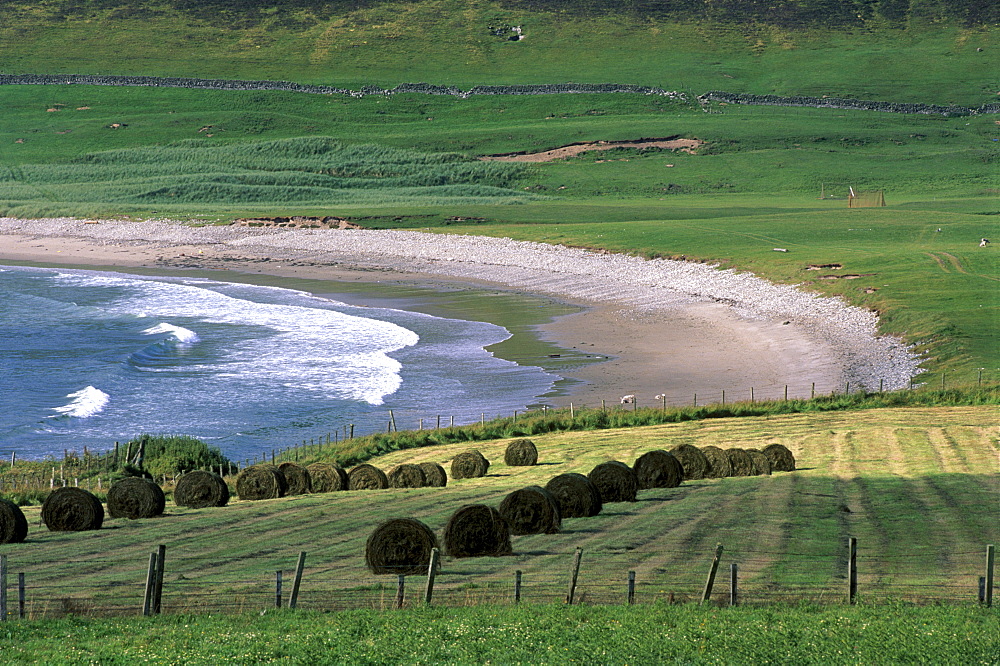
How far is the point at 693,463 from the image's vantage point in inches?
1240

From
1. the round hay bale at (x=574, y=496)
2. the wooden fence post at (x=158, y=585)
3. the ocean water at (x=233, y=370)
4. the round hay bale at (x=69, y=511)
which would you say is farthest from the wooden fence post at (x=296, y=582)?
the ocean water at (x=233, y=370)

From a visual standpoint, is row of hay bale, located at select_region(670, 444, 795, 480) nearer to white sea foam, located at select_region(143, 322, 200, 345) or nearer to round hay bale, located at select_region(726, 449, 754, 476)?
round hay bale, located at select_region(726, 449, 754, 476)

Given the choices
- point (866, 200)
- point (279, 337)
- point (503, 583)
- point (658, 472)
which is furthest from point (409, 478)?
point (866, 200)

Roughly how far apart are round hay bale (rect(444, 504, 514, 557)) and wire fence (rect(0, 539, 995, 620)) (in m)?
0.26

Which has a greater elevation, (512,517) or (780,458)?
(780,458)

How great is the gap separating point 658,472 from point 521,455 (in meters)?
6.04

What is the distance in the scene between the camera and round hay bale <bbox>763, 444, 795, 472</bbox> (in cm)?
3224

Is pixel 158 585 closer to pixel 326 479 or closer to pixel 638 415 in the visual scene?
pixel 326 479

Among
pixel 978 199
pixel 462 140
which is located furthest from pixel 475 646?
pixel 462 140

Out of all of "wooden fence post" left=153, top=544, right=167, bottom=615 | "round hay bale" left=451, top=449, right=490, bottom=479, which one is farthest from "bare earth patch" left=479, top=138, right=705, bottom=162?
"wooden fence post" left=153, top=544, right=167, bottom=615

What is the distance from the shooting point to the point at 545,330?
212 ft

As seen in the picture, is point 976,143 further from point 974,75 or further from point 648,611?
point 648,611

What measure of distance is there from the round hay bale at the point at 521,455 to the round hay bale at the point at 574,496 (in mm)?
8571

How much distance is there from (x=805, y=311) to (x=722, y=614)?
5008 cm
